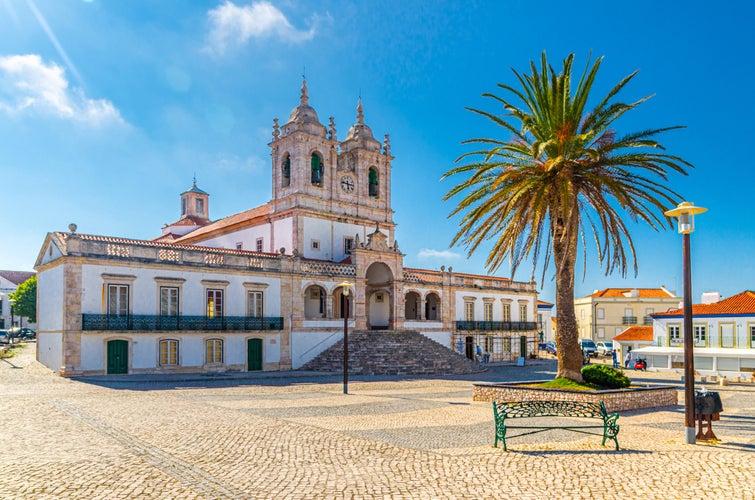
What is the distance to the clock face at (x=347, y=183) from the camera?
45469 mm

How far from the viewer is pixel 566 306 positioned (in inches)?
776

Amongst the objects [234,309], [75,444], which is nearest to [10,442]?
[75,444]

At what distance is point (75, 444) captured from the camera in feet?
38.4

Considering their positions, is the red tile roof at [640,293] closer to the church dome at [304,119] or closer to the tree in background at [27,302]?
the church dome at [304,119]

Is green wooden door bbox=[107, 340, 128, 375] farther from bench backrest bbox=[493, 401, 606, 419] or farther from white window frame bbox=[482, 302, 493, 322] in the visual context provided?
white window frame bbox=[482, 302, 493, 322]

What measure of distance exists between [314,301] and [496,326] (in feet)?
51.5

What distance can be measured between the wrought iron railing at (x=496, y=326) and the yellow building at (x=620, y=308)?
22.6 meters

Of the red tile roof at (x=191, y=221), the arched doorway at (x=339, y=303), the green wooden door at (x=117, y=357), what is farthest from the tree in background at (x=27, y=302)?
the green wooden door at (x=117, y=357)

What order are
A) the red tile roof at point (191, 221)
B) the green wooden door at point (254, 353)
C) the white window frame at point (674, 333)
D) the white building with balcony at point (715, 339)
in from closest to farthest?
the green wooden door at point (254, 353)
the white building with balcony at point (715, 339)
the white window frame at point (674, 333)
the red tile roof at point (191, 221)

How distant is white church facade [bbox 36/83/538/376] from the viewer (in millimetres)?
29516

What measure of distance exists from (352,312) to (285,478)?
102ft

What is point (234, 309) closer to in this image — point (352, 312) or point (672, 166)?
point (352, 312)

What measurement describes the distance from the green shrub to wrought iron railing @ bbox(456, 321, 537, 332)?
27.0m

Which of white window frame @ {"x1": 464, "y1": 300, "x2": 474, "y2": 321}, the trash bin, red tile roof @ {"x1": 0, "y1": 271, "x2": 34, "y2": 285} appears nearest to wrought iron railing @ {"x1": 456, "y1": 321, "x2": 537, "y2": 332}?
white window frame @ {"x1": 464, "y1": 300, "x2": 474, "y2": 321}
